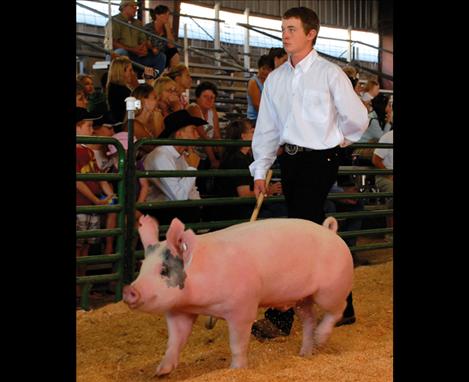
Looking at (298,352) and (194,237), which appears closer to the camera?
(194,237)

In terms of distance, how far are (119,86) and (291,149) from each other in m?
2.42

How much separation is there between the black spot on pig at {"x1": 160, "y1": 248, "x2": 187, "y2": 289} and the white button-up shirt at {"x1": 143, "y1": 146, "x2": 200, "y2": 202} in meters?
2.50

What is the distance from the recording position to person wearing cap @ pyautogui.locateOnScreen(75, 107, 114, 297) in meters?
5.30

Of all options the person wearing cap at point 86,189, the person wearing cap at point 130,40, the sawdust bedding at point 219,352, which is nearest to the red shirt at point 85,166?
the person wearing cap at point 86,189

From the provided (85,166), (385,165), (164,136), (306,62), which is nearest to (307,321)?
(306,62)

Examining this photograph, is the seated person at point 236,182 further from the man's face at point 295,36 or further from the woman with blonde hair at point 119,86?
the man's face at point 295,36

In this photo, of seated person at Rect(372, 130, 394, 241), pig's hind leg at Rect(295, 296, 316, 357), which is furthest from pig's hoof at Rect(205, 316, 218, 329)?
seated person at Rect(372, 130, 394, 241)

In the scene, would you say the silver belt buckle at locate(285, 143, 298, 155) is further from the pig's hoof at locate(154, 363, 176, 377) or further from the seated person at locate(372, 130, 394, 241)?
the seated person at locate(372, 130, 394, 241)
